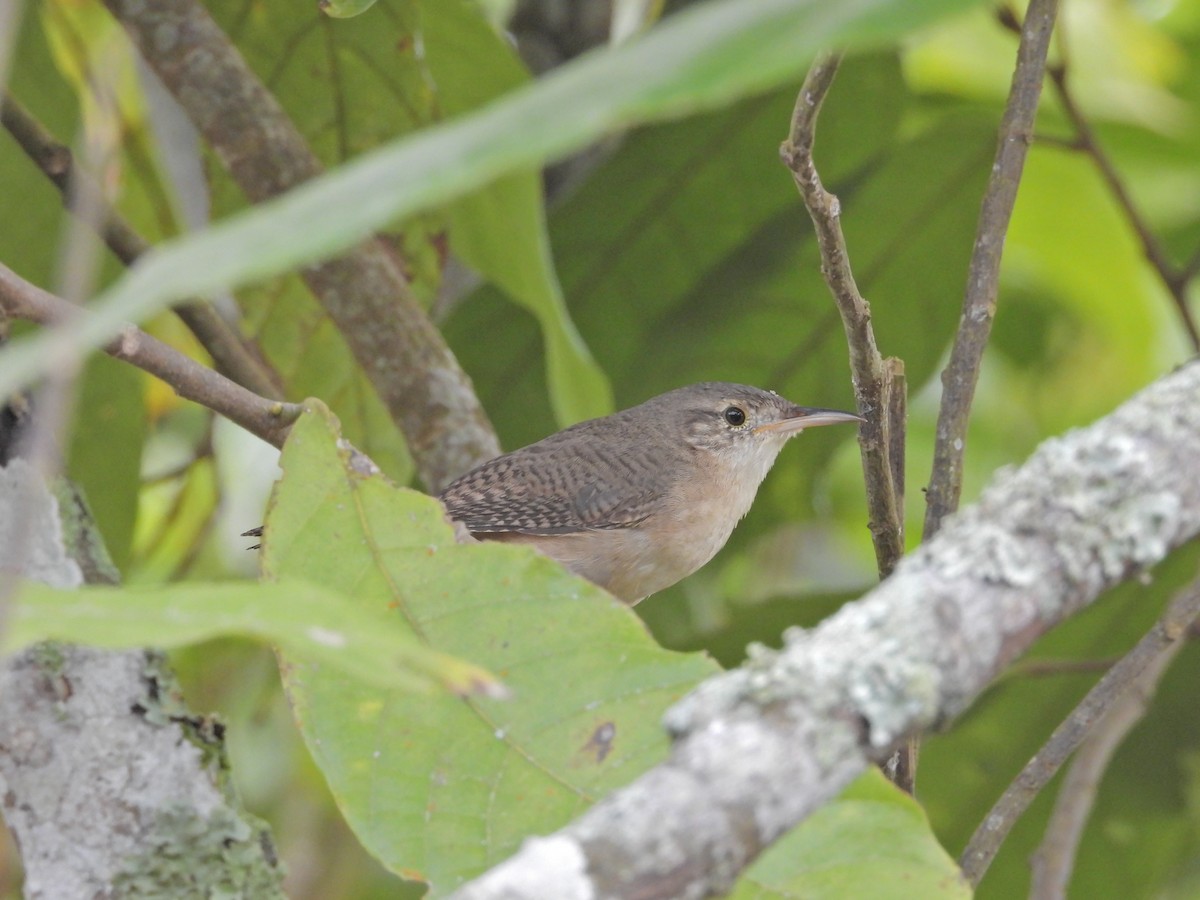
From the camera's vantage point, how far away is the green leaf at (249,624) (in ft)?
4.28

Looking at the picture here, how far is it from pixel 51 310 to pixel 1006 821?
1722 mm

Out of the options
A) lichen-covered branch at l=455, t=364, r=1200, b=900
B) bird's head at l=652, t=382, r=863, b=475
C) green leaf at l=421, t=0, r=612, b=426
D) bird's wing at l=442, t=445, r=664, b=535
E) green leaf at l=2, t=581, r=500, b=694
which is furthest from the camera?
bird's head at l=652, t=382, r=863, b=475

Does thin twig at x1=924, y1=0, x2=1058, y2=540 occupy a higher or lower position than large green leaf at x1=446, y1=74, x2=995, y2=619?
lower

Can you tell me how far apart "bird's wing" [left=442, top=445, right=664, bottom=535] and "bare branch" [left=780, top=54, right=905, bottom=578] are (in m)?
A: 1.79

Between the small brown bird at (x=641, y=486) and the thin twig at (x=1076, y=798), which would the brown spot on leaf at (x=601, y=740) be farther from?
the small brown bird at (x=641, y=486)

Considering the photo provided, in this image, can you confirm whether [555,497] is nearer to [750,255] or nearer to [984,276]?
[750,255]

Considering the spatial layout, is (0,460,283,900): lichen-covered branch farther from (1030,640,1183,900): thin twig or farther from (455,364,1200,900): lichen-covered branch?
(1030,640,1183,900): thin twig

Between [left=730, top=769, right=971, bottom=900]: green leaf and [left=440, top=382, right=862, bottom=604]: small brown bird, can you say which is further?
[left=440, top=382, right=862, bottom=604]: small brown bird

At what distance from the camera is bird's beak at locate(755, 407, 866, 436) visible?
4.25 meters

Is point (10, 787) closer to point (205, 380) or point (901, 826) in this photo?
point (205, 380)

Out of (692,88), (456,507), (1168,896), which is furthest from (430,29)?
(1168,896)

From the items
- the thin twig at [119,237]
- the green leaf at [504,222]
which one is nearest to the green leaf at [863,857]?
the green leaf at [504,222]

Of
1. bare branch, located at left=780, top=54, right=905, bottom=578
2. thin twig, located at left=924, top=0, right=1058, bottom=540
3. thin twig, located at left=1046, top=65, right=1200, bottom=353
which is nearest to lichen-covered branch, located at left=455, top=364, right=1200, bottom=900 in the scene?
bare branch, located at left=780, top=54, right=905, bottom=578

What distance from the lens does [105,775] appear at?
240 centimetres
